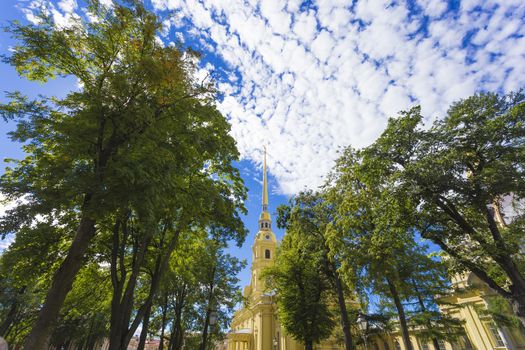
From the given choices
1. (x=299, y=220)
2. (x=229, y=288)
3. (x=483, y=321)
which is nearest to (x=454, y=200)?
(x=299, y=220)

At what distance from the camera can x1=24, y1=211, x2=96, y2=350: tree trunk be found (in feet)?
21.3

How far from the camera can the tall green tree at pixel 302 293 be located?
67.6 ft

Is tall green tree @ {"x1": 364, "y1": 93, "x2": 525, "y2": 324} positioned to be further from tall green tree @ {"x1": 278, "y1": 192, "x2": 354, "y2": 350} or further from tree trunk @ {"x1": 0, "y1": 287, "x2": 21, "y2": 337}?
tree trunk @ {"x1": 0, "y1": 287, "x2": 21, "y2": 337}

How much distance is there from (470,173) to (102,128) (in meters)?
16.3

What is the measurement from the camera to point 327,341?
32.3 meters

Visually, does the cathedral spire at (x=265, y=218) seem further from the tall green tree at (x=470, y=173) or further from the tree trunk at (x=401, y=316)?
the tall green tree at (x=470, y=173)

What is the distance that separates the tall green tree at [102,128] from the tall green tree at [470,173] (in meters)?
9.50

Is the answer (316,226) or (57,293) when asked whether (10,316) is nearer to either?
(57,293)

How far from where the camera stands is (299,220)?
2089 centimetres

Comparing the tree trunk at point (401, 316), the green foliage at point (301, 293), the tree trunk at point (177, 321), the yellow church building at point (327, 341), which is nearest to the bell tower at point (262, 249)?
the yellow church building at point (327, 341)

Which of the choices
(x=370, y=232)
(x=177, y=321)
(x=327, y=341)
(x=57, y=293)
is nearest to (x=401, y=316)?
(x=370, y=232)

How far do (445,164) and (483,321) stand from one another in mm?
22436

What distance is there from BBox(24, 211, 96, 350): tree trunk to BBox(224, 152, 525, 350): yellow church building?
60.9ft

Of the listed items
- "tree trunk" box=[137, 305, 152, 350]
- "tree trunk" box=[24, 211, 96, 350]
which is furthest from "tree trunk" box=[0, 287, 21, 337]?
"tree trunk" box=[24, 211, 96, 350]
